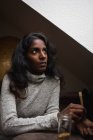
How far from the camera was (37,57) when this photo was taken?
156 centimetres

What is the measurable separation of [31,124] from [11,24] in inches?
53.4

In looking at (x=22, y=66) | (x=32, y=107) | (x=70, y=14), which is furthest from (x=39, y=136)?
(x=70, y=14)

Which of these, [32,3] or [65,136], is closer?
[65,136]

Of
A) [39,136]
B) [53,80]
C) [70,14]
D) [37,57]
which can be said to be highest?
[70,14]

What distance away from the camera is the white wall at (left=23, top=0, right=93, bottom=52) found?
Result: 1.74 metres

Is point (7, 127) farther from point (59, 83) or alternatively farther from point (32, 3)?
point (32, 3)

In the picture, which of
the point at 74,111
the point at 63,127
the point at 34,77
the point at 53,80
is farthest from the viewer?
the point at 53,80

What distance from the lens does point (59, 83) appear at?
1689mm

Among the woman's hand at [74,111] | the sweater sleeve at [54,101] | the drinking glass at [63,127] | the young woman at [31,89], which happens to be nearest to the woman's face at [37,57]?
the young woman at [31,89]

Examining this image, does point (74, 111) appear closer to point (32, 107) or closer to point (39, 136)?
point (39, 136)

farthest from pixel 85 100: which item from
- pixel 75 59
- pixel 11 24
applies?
pixel 11 24

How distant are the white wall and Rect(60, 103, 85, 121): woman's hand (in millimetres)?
603

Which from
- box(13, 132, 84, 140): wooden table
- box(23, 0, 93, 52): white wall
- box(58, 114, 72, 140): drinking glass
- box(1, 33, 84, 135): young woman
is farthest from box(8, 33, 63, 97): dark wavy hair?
box(58, 114, 72, 140): drinking glass

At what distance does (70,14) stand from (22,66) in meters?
0.43
